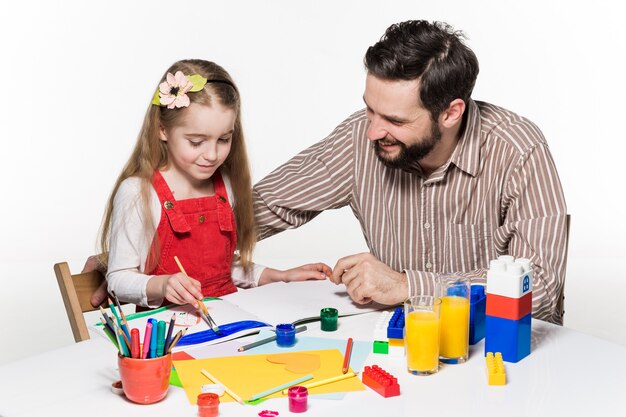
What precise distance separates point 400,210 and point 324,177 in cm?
26

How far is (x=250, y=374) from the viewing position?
168 cm

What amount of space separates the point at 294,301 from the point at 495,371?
0.65 meters

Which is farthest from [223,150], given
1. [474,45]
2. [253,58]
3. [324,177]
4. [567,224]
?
[474,45]

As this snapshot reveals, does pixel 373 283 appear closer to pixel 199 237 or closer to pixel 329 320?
pixel 329 320

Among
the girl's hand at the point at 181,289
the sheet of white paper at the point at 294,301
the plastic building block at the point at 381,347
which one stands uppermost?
the girl's hand at the point at 181,289

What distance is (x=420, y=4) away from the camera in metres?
5.27

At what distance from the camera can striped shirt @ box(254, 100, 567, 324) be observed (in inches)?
88.8

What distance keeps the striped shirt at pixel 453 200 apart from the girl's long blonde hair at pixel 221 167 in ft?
0.41

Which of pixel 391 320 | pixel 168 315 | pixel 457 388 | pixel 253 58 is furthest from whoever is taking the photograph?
pixel 253 58

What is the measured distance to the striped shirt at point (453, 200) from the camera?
7.40 ft

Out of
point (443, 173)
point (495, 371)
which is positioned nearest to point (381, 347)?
point (495, 371)

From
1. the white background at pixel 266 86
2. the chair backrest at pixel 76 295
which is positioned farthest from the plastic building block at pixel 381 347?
the white background at pixel 266 86

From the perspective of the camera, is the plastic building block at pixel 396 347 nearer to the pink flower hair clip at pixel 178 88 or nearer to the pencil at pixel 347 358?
the pencil at pixel 347 358

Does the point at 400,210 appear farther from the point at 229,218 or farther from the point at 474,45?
the point at 474,45
